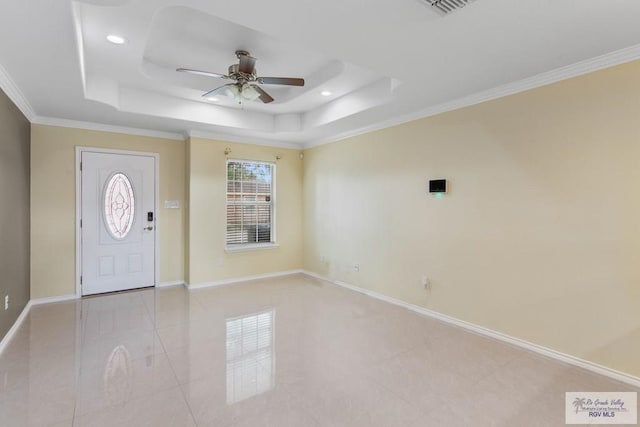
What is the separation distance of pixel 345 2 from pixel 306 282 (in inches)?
167

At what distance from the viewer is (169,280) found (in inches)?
202

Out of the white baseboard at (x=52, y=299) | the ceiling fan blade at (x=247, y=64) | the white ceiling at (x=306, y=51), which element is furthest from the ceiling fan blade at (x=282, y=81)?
the white baseboard at (x=52, y=299)

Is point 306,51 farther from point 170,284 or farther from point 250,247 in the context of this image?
point 170,284

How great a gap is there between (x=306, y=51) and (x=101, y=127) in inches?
131

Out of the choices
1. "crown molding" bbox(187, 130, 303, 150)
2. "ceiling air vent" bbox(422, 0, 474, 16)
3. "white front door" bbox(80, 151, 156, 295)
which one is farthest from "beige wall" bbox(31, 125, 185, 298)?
"ceiling air vent" bbox(422, 0, 474, 16)

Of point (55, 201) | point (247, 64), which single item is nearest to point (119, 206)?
point (55, 201)

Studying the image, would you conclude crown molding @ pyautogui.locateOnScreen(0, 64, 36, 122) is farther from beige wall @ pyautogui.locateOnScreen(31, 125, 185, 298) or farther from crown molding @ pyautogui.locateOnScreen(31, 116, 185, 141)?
beige wall @ pyautogui.locateOnScreen(31, 125, 185, 298)

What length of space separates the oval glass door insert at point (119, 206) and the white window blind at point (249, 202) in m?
1.44

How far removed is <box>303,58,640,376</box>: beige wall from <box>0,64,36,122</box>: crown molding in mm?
3934

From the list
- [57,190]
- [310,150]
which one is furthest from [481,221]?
[57,190]

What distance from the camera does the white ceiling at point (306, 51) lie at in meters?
1.96

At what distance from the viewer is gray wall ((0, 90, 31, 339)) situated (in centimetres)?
298

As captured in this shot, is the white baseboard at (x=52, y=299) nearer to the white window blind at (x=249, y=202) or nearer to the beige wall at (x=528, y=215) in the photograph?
the white window blind at (x=249, y=202)

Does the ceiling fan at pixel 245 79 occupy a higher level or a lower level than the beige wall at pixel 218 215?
higher
